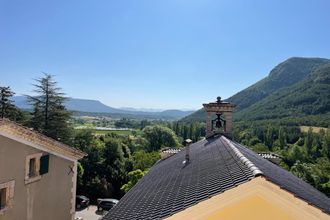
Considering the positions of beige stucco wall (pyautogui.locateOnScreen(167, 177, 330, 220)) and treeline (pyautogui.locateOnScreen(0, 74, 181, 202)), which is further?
treeline (pyautogui.locateOnScreen(0, 74, 181, 202))

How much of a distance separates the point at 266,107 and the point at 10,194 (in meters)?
151

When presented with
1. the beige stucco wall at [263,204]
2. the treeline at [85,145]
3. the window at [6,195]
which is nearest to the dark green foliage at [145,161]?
the treeline at [85,145]

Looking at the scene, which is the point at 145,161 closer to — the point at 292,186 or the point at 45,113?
the point at 45,113

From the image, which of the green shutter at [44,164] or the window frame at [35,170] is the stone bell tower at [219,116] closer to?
the green shutter at [44,164]

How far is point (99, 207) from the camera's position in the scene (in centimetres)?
3038

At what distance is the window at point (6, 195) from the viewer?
34.1 feet

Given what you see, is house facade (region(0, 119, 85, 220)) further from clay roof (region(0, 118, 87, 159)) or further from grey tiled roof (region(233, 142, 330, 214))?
grey tiled roof (region(233, 142, 330, 214))

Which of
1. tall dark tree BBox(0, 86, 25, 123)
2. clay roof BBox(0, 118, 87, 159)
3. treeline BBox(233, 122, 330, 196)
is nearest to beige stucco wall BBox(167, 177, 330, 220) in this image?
clay roof BBox(0, 118, 87, 159)

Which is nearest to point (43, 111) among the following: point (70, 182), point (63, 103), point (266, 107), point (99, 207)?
point (63, 103)

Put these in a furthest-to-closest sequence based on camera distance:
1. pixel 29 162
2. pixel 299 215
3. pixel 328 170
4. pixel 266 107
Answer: pixel 266 107
pixel 328 170
pixel 29 162
pixel 299 215

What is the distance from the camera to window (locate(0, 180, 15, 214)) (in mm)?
10398

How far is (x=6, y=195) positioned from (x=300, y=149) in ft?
196

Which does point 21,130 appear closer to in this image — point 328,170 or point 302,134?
point 328,170

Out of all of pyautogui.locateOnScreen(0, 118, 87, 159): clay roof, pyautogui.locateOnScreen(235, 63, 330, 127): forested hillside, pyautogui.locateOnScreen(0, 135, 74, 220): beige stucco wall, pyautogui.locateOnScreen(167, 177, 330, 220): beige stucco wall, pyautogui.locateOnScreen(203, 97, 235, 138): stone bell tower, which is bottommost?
pyautogui.locateOnScreen(0, 135, 74, 220): beige stucco wall
